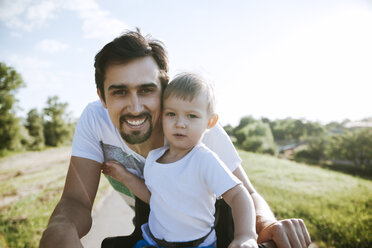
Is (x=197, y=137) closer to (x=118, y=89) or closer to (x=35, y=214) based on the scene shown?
(x=118, y=89)

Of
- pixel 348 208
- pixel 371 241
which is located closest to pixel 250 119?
pixel 348 208

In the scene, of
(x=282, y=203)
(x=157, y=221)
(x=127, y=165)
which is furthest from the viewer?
(x=282, y=203)

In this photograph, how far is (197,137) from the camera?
1.53 meters

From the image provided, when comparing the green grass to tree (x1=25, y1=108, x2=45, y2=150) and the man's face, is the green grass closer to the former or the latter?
the man's face

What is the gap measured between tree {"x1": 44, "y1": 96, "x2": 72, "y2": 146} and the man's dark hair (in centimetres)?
3439

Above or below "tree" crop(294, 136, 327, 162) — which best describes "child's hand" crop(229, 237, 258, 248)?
above

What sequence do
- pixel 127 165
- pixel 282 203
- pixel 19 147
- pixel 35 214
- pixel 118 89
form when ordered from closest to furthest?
pixel 118 89, pixel 127 165, pixel 35 214, pixel 282 203, pixel 19 147

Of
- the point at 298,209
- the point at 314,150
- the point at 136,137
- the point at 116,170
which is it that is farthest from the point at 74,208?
the point at 314,150

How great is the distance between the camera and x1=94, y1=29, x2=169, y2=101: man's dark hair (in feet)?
6.21

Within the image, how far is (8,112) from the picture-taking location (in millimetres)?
18828

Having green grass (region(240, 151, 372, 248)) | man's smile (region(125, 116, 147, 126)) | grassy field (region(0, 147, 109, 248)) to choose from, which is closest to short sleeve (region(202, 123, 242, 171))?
man's smile (region(125, 116, 147, 126))

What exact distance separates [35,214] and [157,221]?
4.38 meters

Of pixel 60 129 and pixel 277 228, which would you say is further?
pixel 60 129

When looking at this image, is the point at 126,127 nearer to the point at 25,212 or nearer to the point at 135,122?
the point at 135,122
